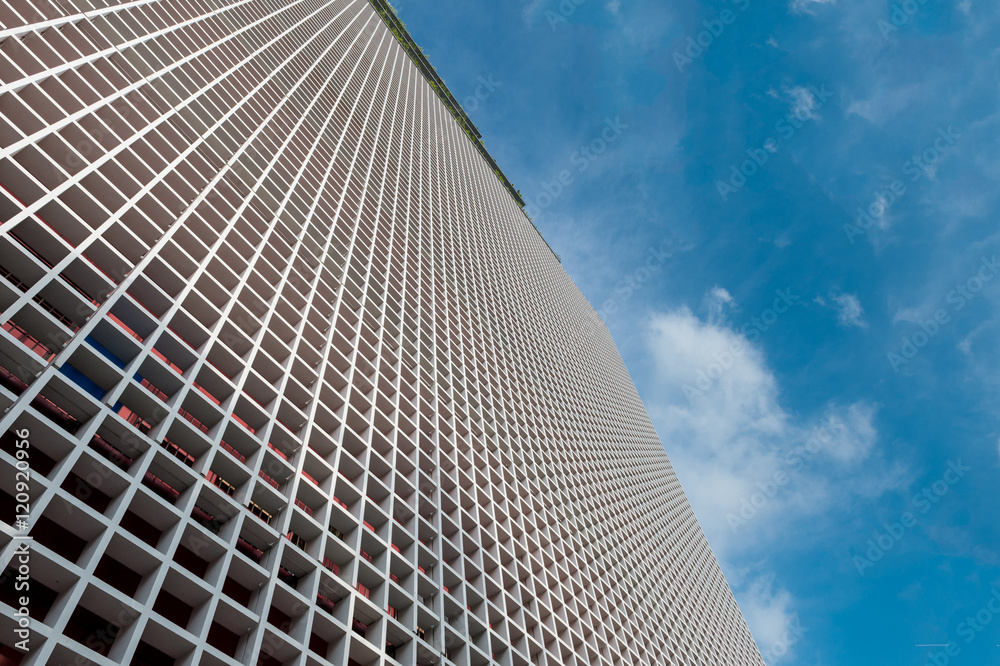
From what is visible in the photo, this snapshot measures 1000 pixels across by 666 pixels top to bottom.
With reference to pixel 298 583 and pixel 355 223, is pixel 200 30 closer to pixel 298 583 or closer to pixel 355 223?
pixel 355 223

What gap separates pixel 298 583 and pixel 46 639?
26.1 ft

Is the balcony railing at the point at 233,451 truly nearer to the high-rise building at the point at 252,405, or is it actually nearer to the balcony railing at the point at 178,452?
the high-rise building at the point at 252,405

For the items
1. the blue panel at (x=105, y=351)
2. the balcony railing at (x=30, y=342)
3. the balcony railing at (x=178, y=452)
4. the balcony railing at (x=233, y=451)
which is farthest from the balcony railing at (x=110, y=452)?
the balcony railing at (x=233, y=451)

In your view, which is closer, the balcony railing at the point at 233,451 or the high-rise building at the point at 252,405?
the high-rise building at the point at 252,405

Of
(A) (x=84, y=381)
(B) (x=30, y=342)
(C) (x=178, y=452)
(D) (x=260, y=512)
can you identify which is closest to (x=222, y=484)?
(D) (x=260, y=512)

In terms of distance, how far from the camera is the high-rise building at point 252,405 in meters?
14.3

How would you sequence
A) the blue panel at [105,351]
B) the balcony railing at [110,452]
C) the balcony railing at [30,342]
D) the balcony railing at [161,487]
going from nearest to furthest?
the balcony railing at [30,342] < the balcony railing at [110,452] < the balcony railing at [161,487] < the blue panel at [105,351]

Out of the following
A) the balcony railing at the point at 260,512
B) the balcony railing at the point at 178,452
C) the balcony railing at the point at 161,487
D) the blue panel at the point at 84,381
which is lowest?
the balcony railing at the point at 161,487

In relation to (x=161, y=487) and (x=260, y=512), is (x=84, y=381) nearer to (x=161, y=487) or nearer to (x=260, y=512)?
(x=161, y=487)

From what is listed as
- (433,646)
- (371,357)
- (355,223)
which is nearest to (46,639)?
(433,646)

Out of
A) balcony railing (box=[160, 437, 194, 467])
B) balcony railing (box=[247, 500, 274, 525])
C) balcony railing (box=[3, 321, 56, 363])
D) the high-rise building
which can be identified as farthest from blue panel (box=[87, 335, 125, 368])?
balcony railing (box=[247, 500, 274, 525])

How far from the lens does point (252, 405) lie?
2111 centimetres

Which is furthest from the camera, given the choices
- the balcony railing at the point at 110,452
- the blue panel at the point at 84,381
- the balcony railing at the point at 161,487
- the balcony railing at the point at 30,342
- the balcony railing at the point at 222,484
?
the balcony railing at the point at 222,484

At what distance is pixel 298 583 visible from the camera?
18688mm
